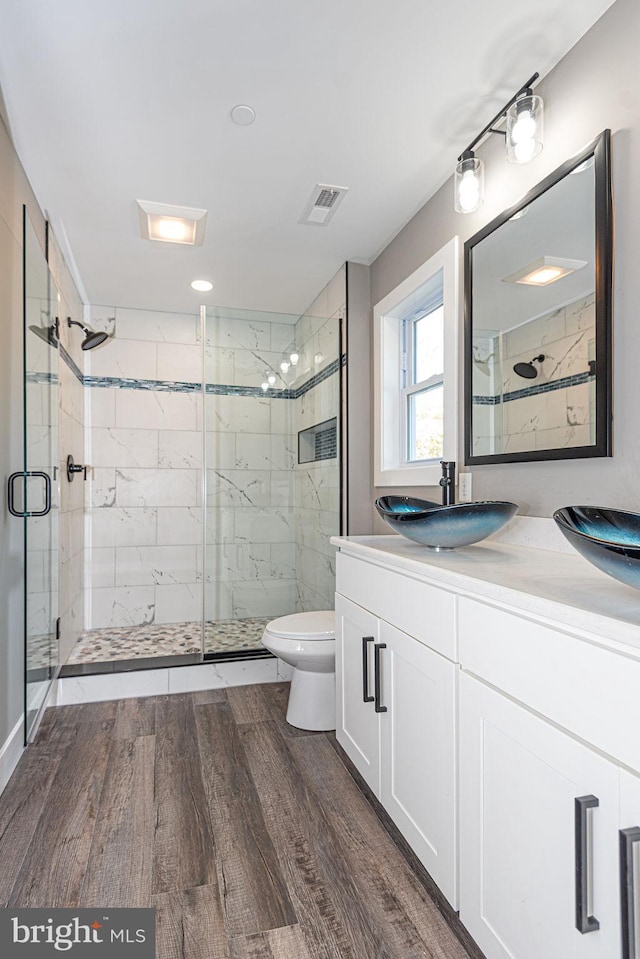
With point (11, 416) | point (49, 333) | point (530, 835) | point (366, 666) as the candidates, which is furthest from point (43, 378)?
point (530, 835)

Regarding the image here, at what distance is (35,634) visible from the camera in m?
2.22

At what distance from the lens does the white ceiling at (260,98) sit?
58.7 inches

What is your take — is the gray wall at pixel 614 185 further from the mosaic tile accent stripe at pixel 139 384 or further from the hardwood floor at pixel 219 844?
the mosaic tile accent stripe at pixel 139 384

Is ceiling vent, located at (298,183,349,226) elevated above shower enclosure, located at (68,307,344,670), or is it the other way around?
ceiling vent, located at (298,183,349,226)

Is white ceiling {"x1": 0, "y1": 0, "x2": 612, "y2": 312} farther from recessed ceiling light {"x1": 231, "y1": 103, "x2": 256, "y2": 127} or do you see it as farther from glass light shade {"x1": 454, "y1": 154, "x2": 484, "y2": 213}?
glass light shade {"x1": 454, "y1": 154, "x2": 484, "y2": 213}

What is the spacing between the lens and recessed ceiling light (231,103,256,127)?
1838 mm

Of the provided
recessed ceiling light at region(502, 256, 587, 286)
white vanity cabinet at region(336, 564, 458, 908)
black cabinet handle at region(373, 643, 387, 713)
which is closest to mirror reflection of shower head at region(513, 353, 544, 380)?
recessed ceiling light at region(502, 256, 587, 286)

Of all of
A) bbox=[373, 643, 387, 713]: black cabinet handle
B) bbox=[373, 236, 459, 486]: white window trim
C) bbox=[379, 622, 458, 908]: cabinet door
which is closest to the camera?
bbox=[379, 622, 458, 908]: cabinet door

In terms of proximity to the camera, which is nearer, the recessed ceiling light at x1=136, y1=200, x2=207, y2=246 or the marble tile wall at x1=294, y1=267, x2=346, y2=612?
the recessed ceiling light at x1=136, y1=200, x2=207, y2=246

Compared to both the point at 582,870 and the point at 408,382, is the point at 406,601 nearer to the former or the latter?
the point at 582,870

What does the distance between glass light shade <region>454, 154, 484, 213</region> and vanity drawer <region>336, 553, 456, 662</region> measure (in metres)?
1.25

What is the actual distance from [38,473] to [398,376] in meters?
1.78

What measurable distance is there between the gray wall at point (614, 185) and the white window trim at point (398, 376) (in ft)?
1.15

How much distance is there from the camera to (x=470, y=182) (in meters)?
1.80
